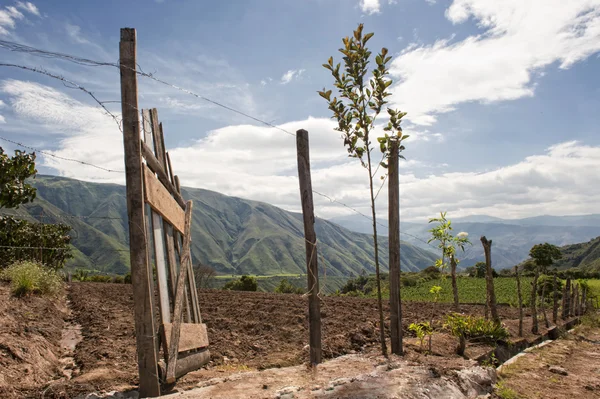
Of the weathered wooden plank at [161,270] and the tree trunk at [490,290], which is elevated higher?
the weathered wooden plank at [161,270]

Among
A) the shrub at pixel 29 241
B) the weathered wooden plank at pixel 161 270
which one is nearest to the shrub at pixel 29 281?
the shrub at pixel 29 241

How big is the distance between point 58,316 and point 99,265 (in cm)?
19452

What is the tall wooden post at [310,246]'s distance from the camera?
18.4 ft

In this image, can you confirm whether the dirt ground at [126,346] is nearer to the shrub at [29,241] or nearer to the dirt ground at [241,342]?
the dirt ground at [241,342]

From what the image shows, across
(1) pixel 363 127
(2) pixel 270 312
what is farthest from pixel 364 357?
(2) pixel 270 312

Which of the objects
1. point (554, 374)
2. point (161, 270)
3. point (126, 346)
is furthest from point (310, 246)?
point (554, 374)

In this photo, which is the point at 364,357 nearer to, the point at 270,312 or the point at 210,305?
the point at 270,312

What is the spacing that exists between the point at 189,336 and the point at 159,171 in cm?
234

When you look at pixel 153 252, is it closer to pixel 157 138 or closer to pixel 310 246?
pixel 157 138

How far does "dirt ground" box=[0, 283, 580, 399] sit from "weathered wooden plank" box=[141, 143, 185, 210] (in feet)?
8.55

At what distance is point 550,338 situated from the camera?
39.2ft

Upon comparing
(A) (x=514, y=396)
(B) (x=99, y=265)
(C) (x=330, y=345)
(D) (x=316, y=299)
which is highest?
(D) (x=316, y=299)

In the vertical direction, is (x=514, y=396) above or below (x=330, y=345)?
below

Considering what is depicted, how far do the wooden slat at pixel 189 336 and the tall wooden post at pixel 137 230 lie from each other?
452 millimetres
